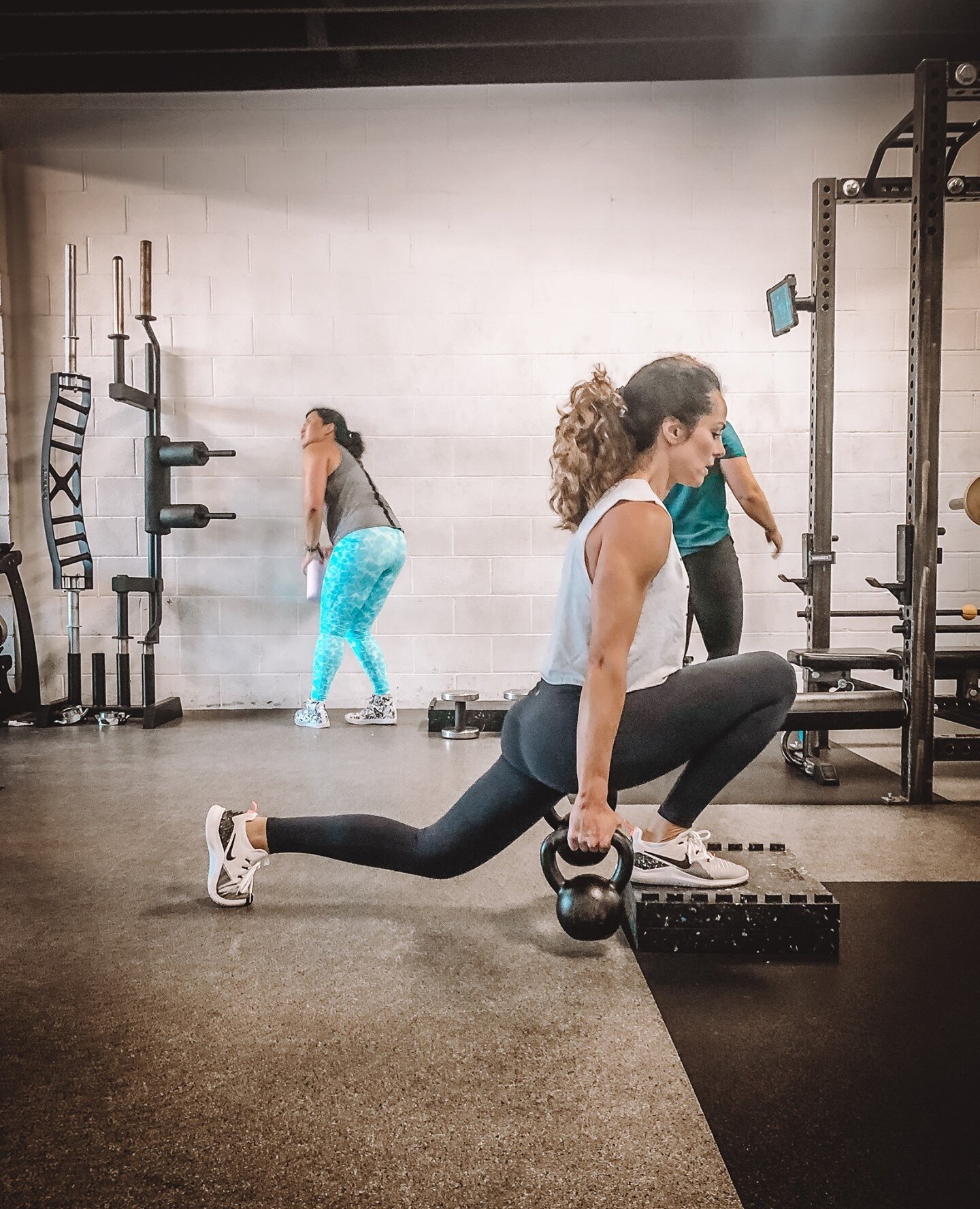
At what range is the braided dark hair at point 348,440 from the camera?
4559 millimetres

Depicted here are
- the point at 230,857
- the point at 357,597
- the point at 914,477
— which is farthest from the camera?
the point at 357,597

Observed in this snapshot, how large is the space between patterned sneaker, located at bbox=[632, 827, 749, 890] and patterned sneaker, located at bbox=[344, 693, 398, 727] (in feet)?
9.47

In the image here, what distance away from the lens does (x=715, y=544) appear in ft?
10.6

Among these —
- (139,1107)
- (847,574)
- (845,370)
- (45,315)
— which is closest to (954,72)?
(845,370)

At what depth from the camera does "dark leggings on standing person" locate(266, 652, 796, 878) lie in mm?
1728

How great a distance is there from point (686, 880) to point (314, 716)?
304 cm

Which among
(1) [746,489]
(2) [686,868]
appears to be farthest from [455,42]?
(2) [686,868]

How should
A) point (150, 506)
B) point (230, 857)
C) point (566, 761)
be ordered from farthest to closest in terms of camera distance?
point (150, 506) → point (230, 857) → point (566, 761)

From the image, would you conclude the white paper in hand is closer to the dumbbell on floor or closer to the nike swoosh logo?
the dumbbell on floor

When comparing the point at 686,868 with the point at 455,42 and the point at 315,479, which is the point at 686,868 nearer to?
the point at 315,479

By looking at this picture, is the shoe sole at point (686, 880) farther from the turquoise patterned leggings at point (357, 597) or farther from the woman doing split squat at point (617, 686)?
the turquoise patterned leggings at point (357, 597)

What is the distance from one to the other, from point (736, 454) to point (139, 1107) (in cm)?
278

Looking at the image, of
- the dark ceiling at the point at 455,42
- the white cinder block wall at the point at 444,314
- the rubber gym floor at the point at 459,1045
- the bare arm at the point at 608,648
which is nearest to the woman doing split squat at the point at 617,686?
the bare arm at the point at 608,648

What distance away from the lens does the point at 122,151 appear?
5137 mm
